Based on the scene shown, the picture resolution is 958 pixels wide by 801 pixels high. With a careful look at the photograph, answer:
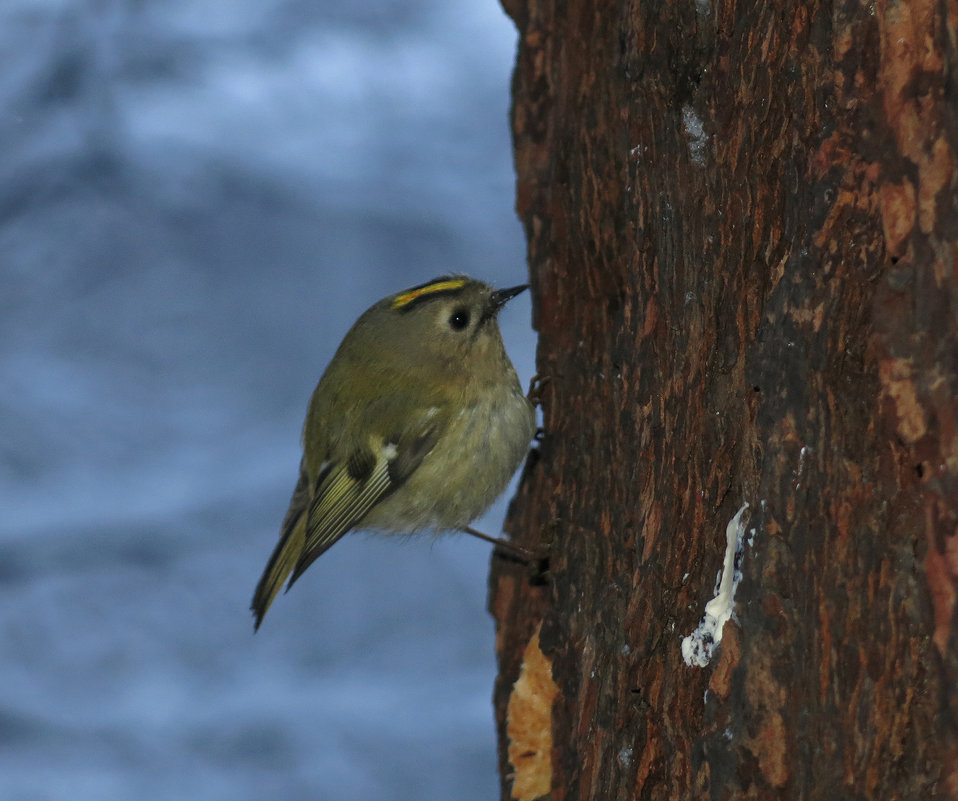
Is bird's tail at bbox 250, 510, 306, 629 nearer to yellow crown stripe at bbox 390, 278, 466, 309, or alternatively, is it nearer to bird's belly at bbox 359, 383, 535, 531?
bird's belly at bbox 359, 383, 535, 531

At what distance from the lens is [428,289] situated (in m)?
1.84

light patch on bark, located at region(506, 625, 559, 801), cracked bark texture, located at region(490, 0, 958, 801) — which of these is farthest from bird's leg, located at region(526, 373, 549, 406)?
light patch on bark, located at region(506, 625, 559, 801)

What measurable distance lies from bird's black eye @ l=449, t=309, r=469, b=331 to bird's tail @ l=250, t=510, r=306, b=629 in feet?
1.45

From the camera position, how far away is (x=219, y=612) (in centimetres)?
234

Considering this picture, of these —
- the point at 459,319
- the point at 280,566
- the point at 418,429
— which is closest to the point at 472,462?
the point at 418,429

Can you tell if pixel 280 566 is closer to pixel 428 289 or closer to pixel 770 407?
pixel 428 289

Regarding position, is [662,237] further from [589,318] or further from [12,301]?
[12,301]

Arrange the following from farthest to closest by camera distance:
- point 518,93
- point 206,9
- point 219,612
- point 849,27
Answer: point 219,612 → point 206,9 → point 518,93 → point 849,27

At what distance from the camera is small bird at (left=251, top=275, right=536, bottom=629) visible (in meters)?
1.80

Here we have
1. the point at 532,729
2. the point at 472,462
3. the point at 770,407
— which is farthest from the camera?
the point at 472,462

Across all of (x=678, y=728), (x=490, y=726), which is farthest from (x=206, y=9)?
(x=678, y=728)

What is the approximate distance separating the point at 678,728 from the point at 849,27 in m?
0.62

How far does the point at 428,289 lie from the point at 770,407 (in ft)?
3.43

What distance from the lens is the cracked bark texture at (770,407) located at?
0.72 metres
